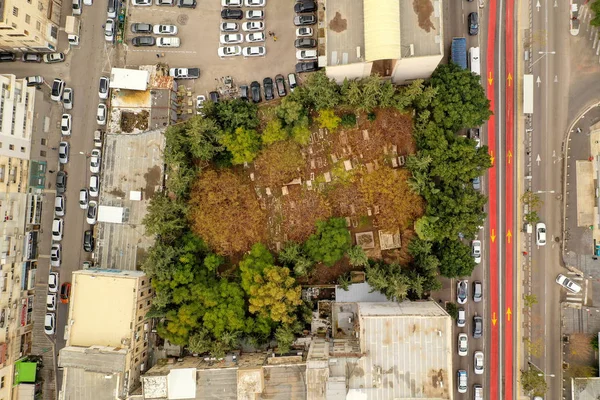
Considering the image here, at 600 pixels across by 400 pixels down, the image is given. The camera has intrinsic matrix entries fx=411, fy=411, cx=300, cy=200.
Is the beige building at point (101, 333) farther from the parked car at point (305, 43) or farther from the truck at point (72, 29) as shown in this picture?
the parked car at point (305, 43)

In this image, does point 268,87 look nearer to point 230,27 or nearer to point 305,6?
point 230,27

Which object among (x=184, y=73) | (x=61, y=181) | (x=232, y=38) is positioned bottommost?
(x=61, y=181)

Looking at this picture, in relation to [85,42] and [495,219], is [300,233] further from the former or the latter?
[85,42]

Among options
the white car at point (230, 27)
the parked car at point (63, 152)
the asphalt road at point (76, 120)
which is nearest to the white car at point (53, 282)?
the asphalt road at point (76, 120)

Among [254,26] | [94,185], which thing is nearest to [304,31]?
[254,26]

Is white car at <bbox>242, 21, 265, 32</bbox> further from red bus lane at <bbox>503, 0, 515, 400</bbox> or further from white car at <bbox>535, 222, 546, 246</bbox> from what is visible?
white car at <bbox>535, 222, 546, 246</bbox>

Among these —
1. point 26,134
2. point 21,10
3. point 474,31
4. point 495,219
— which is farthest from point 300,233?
point 21,10

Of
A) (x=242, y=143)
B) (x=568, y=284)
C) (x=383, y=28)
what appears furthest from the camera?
(x=568, y=284)
